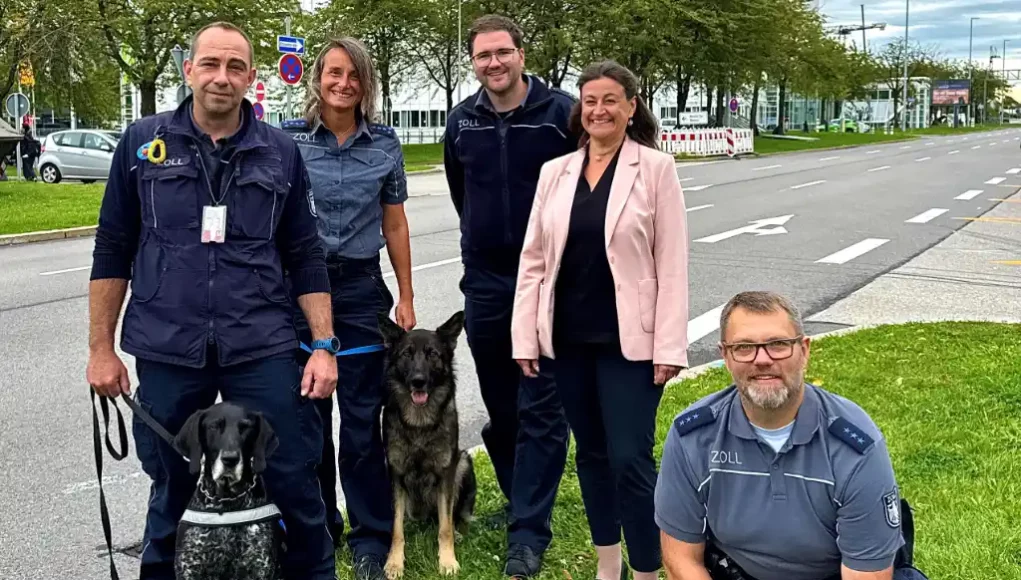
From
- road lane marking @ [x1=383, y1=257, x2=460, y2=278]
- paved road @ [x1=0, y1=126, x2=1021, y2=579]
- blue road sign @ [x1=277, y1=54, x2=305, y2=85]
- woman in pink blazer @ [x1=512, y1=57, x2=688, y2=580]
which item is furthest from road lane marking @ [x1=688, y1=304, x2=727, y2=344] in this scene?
blue road sign @ [x1=277, y1=54, x2=305, y2=85]

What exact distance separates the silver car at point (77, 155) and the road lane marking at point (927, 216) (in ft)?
65.5

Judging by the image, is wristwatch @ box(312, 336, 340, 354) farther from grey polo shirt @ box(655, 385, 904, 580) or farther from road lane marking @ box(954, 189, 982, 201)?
road lane marking @ box(954, 189, 982, 201)

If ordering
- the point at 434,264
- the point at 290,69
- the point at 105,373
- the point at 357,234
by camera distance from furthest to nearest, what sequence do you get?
the point at 290,69 < the point at 434,264 < the point at 357,234 < the point at 105,373

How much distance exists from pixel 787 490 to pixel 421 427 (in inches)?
74.0

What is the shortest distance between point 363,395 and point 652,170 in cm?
154

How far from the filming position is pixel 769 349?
9.30ft

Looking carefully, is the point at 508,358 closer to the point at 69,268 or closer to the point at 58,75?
the point at 69,268

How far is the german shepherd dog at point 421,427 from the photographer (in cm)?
428

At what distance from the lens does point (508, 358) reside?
4.52 meters

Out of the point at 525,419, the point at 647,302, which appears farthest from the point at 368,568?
the point at 647,302

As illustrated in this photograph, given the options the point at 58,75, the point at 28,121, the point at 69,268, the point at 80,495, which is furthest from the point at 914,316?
the point at 28,121

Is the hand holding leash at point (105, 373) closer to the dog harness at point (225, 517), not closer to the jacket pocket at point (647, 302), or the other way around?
the dog harness at point (225, 517)

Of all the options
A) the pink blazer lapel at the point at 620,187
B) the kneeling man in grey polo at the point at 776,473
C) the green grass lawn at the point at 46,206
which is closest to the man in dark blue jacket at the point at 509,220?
the pink blazer lapel at the point at 620,187

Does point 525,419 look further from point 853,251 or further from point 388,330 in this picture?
point 853,251
